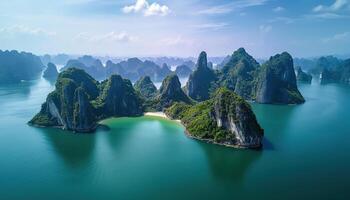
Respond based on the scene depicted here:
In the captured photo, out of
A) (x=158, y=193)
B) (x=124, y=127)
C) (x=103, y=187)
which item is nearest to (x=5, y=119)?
(x=124, y=127)

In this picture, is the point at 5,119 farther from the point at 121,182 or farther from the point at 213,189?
the point at 213,189

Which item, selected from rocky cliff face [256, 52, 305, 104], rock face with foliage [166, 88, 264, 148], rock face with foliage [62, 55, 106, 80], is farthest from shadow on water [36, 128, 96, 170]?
rock face with foliage [62, 55, 106, 80]

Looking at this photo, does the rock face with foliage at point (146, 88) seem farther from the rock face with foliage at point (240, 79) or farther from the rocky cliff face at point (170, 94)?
the rock face with foliage at point (240, 79)

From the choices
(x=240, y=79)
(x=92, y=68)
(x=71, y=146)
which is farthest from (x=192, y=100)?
(x=92, y=68)

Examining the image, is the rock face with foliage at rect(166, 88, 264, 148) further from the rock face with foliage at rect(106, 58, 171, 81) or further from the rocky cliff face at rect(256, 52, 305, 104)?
the rock face with foliage at rect(106, 58, 171, 81)

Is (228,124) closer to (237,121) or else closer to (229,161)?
(237,121)

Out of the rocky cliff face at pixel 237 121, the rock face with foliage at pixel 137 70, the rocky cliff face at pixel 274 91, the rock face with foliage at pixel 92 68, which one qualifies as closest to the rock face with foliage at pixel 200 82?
the rocky cliff face at pixel 274 91
